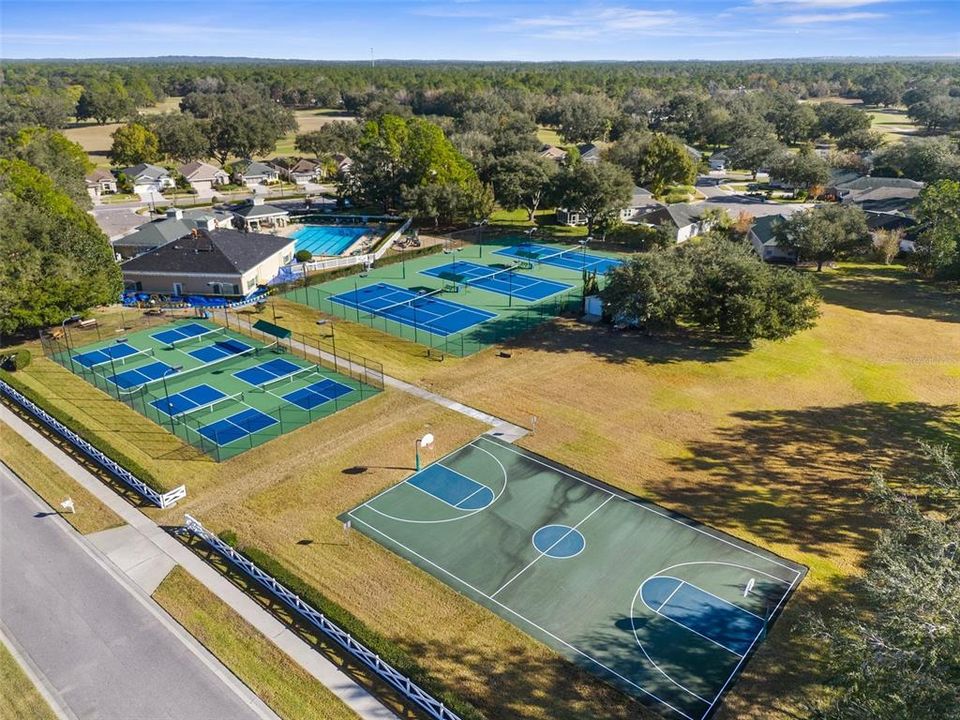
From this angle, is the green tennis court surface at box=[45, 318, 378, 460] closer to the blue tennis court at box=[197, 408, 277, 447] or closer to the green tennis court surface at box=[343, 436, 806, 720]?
the blue tennis court at box=[197, 408, 277, 447]

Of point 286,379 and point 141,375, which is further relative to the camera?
point 141,375

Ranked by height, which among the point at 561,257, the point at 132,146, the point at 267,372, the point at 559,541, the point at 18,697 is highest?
the point at 132,146

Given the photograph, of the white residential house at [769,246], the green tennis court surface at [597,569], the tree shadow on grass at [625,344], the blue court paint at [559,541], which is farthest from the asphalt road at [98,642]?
the white residential house at [769,246]

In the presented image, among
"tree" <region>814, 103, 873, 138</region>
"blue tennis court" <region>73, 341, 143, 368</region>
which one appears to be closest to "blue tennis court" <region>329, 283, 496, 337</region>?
"blue tennis court" <region>73, 341, 143, 368</region>

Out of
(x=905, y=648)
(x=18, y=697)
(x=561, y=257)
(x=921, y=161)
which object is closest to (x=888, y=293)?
(x=561, y=257)

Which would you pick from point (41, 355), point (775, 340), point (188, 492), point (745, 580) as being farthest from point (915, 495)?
point (41, 355)

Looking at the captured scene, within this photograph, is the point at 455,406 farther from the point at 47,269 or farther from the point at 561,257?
the point at 561,257
